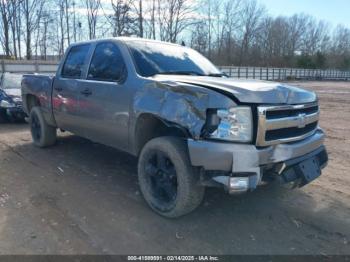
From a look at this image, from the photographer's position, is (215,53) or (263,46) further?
(263,46)

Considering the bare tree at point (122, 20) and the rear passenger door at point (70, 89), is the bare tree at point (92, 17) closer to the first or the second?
the bare tree at point (122, 20)

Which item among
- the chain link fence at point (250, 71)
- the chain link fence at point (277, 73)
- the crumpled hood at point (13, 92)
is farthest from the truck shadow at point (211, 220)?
the chain link fence at point (277, 73)

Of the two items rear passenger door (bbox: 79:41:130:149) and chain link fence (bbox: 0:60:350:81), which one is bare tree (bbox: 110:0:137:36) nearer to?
chain link fence (bbox: 0:60:350:81)

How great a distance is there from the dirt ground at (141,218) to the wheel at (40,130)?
1.24 m

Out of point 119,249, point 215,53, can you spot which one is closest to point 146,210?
point 119,249

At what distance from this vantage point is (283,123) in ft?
11.9

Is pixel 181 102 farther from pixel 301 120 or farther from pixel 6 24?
pixel 6 24

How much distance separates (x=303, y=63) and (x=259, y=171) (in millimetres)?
73467

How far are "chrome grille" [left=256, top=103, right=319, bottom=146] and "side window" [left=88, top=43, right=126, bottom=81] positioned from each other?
76.8 inches

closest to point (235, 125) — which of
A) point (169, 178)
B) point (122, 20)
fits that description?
point (169, 178)

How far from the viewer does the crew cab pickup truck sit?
11.3 ft

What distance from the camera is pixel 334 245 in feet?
11.4

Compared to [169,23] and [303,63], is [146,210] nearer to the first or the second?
[169,23]

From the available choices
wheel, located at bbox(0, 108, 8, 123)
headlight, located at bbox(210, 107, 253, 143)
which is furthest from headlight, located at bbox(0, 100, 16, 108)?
headlight, located at bbox(210, 107, 253, 143)
